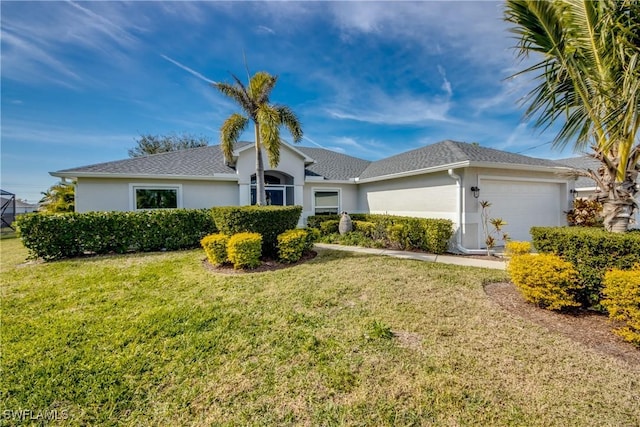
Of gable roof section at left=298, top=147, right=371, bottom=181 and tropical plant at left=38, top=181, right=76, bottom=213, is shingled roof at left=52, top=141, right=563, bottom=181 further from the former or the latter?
tropical plant at left=38, top=181, right=76, bottom=213

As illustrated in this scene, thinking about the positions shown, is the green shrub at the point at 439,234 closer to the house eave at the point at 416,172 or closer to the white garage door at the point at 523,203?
the white garage door at the point at 523,203

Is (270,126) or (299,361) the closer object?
(299,361)

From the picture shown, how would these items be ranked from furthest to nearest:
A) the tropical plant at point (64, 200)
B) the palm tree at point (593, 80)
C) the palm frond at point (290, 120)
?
the tropical plant at point (64, 200) → the palm frond at point (290, 120) → the palm tree at point (593, 80)

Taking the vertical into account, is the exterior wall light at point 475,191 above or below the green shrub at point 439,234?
above

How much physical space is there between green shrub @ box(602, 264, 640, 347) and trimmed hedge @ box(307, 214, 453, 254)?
590 centimetres

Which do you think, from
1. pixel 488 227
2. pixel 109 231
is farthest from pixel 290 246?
pixel 488 227

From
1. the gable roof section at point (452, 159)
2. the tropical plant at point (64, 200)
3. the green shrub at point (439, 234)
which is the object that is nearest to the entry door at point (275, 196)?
the gable roof section at point (452, 159)

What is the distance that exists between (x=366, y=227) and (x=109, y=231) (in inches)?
438

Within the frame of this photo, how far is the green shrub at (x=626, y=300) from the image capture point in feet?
11.5

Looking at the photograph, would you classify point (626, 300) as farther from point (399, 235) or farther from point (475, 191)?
point (399, 235)

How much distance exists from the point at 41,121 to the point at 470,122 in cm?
2362

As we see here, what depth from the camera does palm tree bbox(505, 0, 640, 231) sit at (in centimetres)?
390

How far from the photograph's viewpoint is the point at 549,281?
4516 mm

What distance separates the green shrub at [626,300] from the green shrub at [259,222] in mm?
7799
